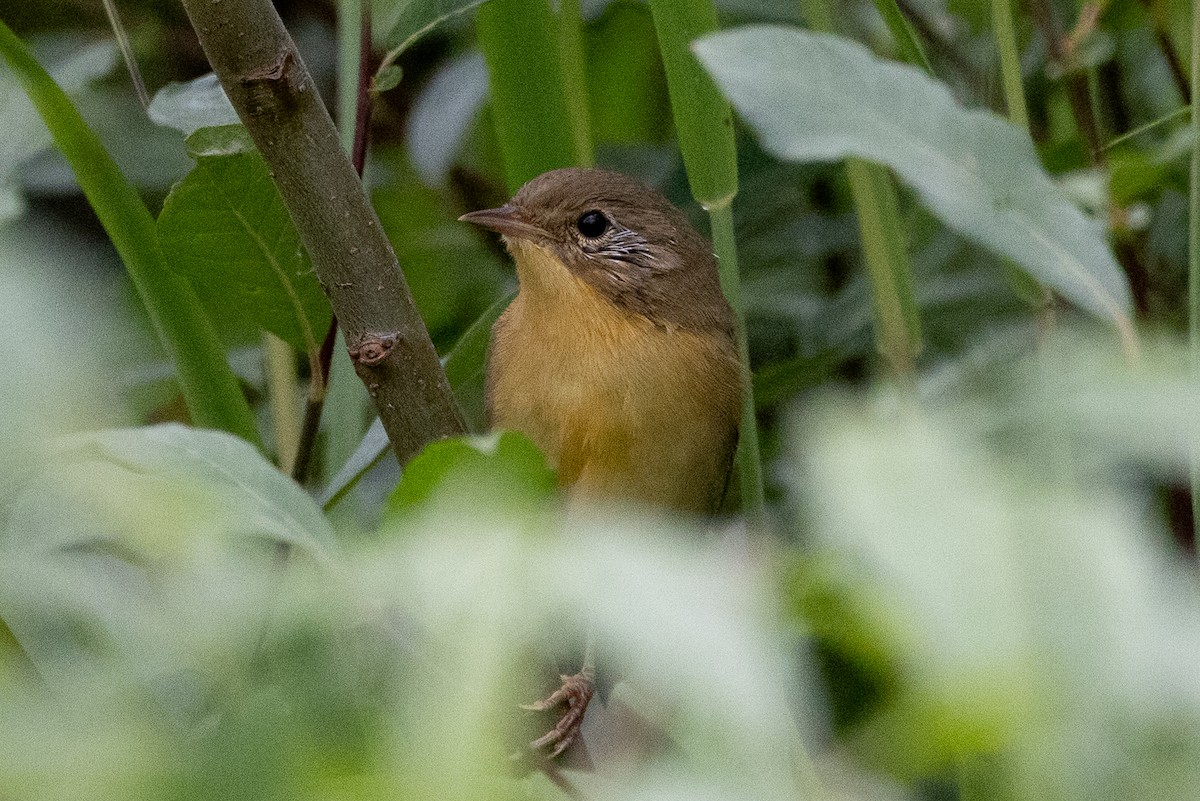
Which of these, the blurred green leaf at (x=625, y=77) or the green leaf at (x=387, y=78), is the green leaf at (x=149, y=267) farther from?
the blurred green leaf at (x=625, y=77)

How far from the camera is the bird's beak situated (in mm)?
2959

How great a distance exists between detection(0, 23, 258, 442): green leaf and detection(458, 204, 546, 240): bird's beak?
1140 mm

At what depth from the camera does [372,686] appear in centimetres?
87

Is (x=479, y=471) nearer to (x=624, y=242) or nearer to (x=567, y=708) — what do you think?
(x=567, y=708)

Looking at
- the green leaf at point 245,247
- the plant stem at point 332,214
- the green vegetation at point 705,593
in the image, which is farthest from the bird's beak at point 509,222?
the green vegetation at point 705,593

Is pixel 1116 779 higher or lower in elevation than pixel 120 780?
lower

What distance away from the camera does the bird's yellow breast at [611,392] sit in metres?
2.71

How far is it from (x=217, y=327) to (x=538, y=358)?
2.16 ft

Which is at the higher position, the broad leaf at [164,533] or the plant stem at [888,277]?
the broad leaf at [164,533]

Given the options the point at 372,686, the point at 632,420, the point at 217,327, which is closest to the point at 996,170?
the point at 372,686

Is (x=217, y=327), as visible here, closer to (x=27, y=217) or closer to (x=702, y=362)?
(x=27, y=217)

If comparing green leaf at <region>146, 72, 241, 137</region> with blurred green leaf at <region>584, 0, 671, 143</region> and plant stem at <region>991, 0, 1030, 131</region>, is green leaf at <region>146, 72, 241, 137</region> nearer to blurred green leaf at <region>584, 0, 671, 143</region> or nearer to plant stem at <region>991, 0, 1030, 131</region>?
plant stem at <region>991, 0, 1030, 131</region>

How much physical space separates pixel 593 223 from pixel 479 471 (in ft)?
7.79

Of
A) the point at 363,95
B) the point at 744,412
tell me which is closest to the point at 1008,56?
the point at 744,412
